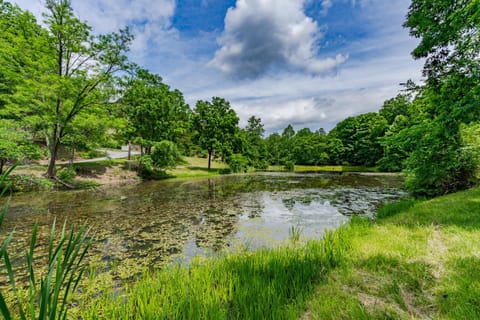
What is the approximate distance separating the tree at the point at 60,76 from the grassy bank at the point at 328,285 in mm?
14784

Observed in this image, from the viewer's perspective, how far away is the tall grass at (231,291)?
102 inches

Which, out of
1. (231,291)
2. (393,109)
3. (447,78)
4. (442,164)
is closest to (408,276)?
(231,291)

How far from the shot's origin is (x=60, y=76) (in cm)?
1348

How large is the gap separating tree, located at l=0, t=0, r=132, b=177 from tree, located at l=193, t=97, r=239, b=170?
17445mm

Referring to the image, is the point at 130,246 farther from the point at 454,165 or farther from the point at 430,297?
the point at 454,165

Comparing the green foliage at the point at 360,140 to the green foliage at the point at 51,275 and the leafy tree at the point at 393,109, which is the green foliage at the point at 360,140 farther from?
the green foliage at the point at 51,275

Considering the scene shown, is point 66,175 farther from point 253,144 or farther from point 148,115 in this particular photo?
point 253,144

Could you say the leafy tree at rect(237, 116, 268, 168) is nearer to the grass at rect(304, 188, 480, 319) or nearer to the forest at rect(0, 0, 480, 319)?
the forest at rect(0, 0, 480, 319)

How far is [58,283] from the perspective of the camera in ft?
4.40

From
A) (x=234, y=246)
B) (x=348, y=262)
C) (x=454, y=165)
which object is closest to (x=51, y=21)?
(x=234, y=246)

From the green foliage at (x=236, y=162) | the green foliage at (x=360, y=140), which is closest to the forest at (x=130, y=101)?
the green foliage at (x=236, y=162)

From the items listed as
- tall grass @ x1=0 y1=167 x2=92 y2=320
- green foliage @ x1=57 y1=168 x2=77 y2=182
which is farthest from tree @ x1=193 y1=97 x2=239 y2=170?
tall grass @ x1=0 y1=167 x2=92 y2=320

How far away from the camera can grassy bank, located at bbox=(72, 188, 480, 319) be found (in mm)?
2551

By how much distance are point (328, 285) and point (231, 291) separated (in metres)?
1.41
